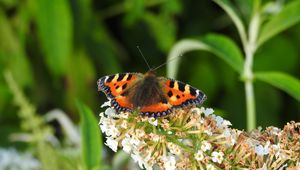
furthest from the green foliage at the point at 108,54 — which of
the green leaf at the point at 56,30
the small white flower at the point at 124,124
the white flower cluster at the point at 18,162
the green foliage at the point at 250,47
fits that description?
the small white flower at the point at 124,124

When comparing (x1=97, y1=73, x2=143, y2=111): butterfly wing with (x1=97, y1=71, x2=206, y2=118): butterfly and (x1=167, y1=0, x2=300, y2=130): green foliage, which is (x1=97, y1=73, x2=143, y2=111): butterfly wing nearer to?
(x1=97, y1=71, x2=206, y2=118): butterfly

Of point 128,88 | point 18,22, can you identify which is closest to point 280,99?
point 18,22

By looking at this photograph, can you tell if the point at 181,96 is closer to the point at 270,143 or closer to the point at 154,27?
the point at 270,143

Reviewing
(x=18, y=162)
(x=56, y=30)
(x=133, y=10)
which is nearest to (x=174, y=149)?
(x=18, y=162)

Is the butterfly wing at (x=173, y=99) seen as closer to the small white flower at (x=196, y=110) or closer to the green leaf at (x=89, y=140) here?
the small white flower at (x=196, y=110)

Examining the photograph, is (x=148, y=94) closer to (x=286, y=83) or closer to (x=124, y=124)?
(x=124, y=124)

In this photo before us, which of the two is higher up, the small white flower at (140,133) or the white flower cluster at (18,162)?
A: the white flower cluster at (18,162)

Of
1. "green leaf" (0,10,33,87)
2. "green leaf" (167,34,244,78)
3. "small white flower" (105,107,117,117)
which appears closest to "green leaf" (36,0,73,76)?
"green leaf" (0,10,33,87)
